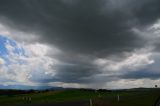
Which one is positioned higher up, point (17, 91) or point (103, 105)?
point (17, 91)

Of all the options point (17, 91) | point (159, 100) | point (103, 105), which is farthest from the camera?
point (17, 91)

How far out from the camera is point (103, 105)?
47656mm

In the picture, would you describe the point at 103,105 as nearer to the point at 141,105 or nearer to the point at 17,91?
the point at 141,105

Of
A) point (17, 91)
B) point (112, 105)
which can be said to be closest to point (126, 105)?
point (112, 105)

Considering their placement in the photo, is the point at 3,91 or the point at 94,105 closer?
the point at 94,105

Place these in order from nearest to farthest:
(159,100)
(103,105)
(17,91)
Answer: (159,100) < (103,105) < (17,91)

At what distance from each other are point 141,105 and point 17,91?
150 metres

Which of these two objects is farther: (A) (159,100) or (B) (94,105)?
(B) (94,105)

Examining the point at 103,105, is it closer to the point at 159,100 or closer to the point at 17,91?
the point at 159,100

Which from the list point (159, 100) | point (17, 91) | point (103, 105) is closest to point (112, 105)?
point (103, 105)

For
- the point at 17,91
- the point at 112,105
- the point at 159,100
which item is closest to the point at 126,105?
the point at 112,105

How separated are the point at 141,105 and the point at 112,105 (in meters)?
4.85

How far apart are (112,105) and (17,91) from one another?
149 meters

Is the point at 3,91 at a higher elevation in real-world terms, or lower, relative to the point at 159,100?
higher
